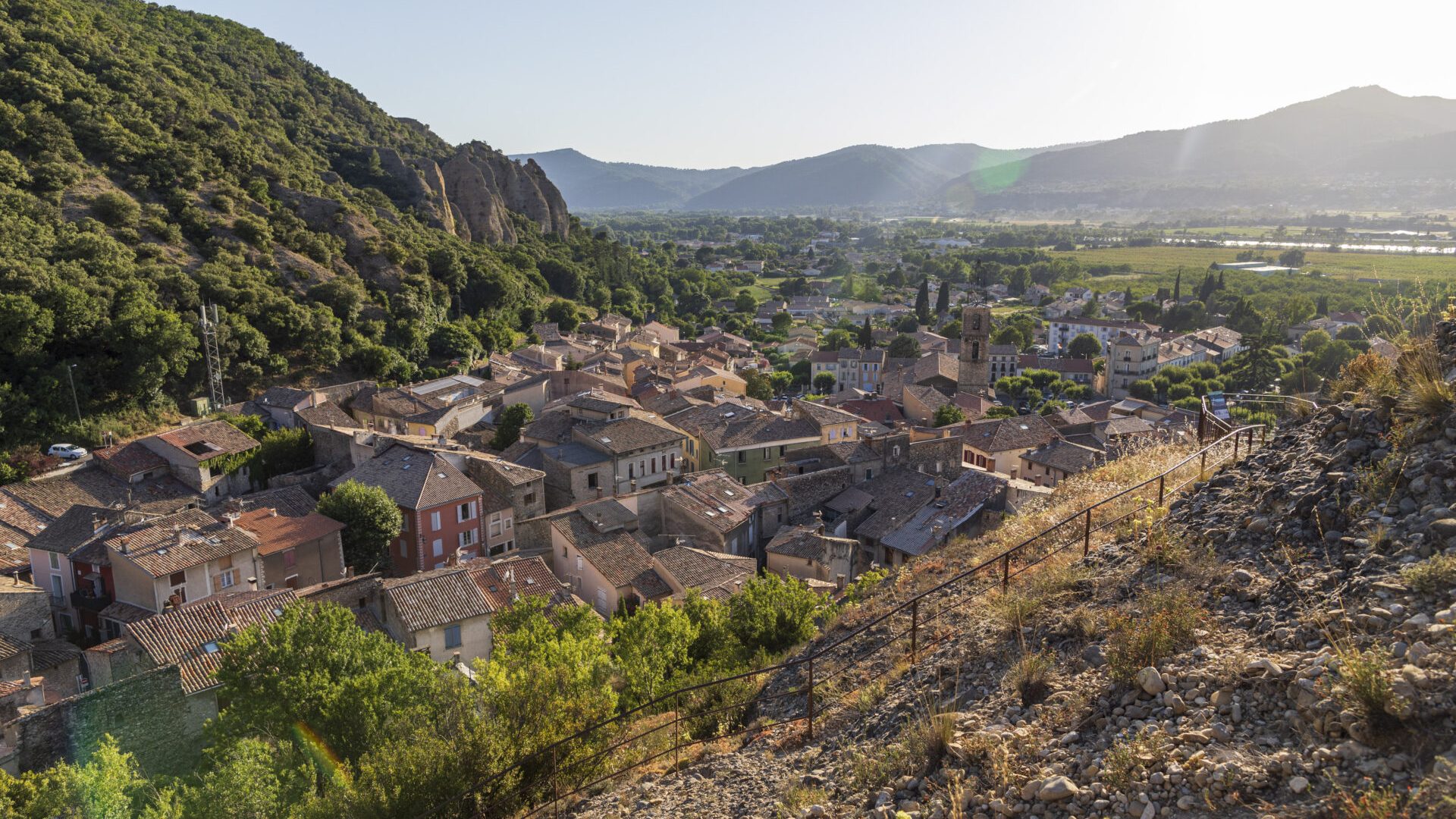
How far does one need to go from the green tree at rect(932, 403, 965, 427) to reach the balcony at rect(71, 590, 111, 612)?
119 ft

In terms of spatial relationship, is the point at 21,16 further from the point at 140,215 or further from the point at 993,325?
the point at 993,325

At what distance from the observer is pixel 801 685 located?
31.9ft

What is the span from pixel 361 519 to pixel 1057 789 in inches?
967

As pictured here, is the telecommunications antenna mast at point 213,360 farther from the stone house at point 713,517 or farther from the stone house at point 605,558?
the stone house at point 713,517

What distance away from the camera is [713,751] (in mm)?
8516

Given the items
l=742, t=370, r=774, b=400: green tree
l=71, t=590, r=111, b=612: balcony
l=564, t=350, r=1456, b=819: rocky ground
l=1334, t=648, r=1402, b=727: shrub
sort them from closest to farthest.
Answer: l=1334, t=648, r=1402, b=727: shrub < l=564, t=350, r=1456, b=819: rocky ground < l=71, t=590, r=111, b=612: balcony < l=742, t=370, r=774, b=400: green tree

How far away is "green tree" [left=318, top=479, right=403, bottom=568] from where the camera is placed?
2622cm

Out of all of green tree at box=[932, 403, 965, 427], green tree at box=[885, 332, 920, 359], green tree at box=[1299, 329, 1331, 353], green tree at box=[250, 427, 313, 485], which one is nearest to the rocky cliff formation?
green tree at box=[885, 332, 920, 359]

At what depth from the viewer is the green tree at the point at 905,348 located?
75688mm

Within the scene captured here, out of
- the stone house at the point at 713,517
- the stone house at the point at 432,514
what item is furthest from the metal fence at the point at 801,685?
the stone house at the point at 432,514

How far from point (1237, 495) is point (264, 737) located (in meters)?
14.0

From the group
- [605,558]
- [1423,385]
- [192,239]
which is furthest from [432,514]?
[192,239]

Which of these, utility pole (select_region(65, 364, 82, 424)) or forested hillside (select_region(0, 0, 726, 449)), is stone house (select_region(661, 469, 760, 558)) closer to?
forested hillside (select_region(0, 0, 726, 449))

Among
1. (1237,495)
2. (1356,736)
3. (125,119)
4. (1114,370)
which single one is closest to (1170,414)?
(1114,370)
